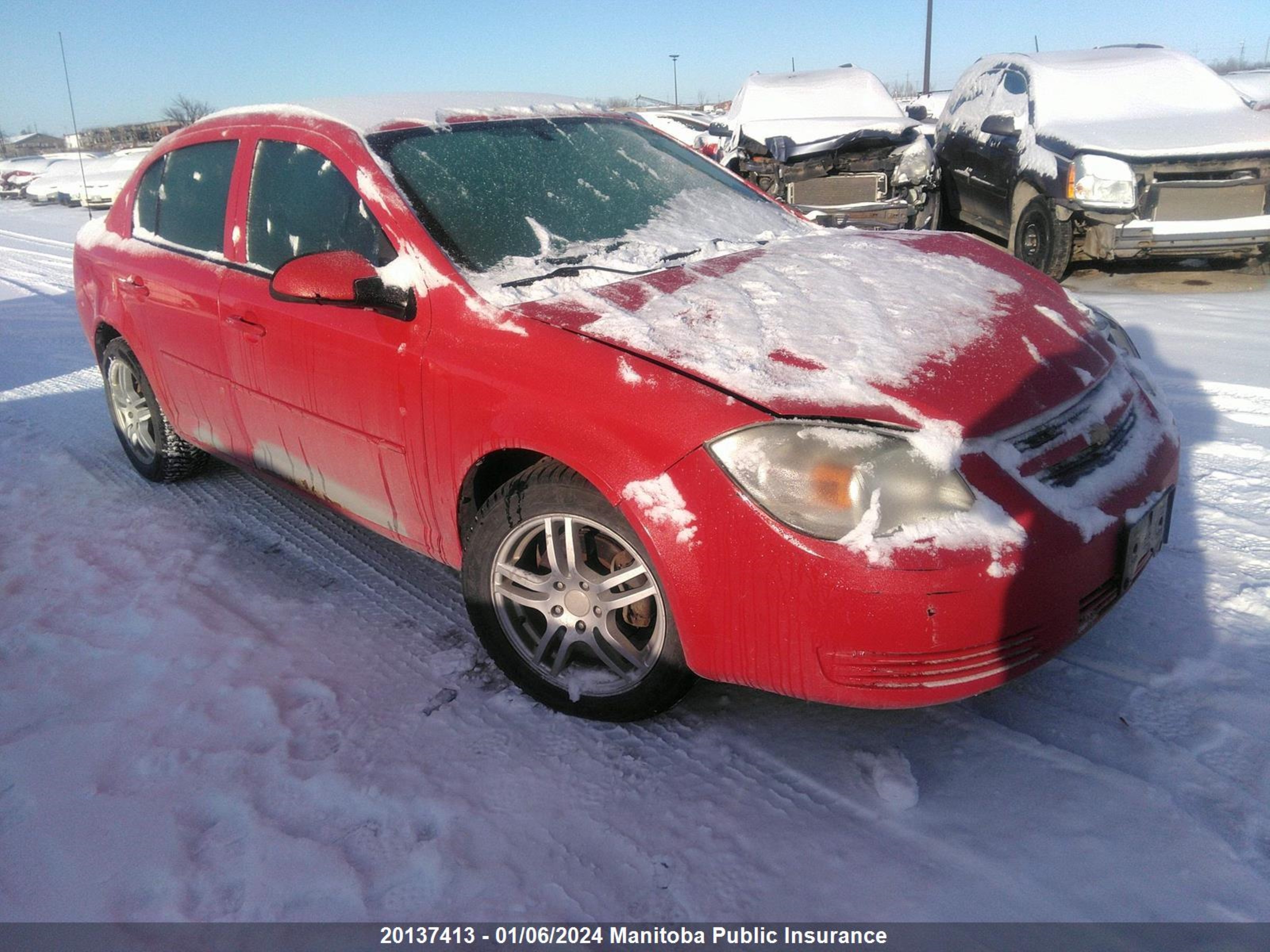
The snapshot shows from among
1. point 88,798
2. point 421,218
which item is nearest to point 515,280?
point 421,218

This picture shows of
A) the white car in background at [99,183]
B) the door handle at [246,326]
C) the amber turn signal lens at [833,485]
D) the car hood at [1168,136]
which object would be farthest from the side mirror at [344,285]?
the white car in background at [99,183]

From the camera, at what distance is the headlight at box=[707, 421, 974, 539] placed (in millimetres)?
1945

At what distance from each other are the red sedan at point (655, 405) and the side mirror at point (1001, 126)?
16.9ft

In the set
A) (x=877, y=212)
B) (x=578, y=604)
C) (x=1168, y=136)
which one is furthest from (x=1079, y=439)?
(x=877, y=212)

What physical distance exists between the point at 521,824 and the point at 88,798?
3.59ft

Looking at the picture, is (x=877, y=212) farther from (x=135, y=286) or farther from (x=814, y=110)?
(x=135, y=286)

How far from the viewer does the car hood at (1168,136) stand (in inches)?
254

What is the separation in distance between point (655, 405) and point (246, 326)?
1785mm

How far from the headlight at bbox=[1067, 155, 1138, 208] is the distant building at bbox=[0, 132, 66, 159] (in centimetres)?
6754

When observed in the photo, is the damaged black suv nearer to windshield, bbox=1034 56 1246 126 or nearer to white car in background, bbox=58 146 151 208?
windshield, bbox=1034 56 1246 126

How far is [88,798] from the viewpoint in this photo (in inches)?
88.0

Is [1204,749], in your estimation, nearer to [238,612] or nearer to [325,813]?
[325,813]

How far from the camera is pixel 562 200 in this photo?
2.97 m

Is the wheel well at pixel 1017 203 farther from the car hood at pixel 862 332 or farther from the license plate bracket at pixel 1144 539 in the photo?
the license plate bracket at pixel 1144 539
